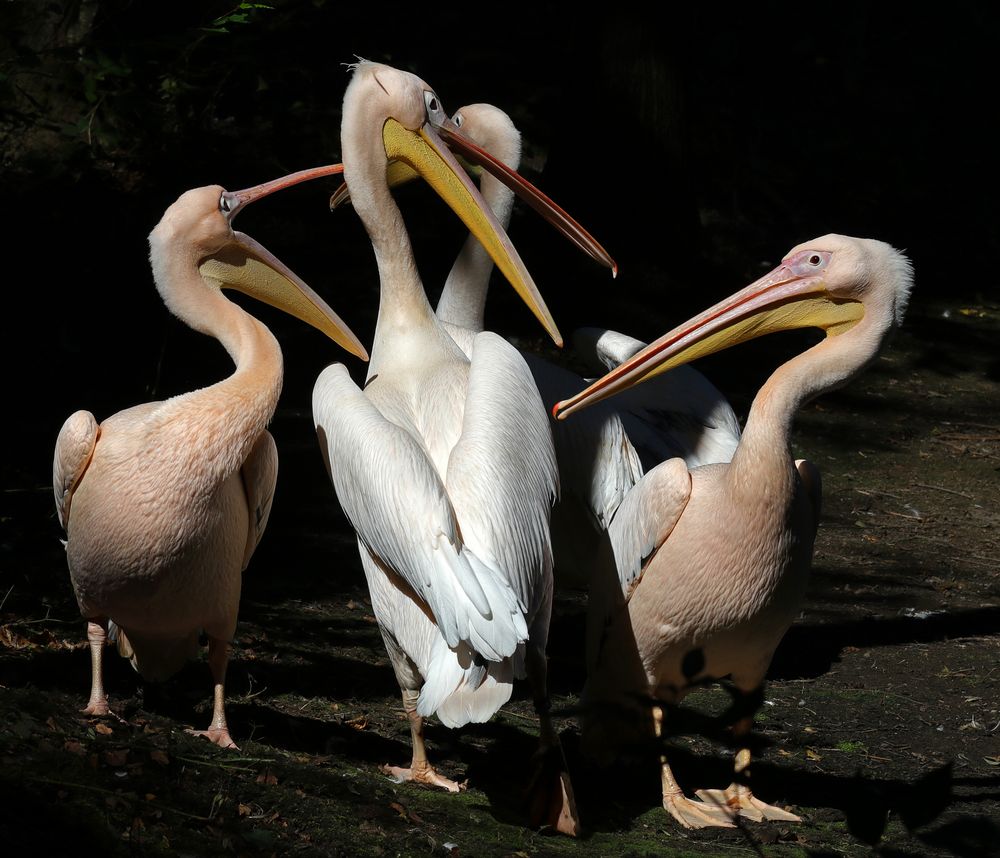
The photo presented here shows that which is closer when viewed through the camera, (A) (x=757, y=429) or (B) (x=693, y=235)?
(A) (x=757, y=429)

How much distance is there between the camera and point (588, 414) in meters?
4.48

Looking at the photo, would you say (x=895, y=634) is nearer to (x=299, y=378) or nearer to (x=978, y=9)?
(x=299, y=378)

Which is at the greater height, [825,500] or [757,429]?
[757,429]

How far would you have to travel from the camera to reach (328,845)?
111 inches

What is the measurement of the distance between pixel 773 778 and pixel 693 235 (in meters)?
5.25

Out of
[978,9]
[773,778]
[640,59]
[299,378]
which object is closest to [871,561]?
[773,778]

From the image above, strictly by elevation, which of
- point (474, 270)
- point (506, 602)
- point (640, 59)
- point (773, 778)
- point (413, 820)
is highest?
point (640, 59)

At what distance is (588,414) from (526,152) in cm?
534

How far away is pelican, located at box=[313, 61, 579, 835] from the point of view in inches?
120

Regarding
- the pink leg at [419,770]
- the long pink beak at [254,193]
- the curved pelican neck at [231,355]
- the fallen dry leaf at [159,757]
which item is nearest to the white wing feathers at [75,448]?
the curved pelican neck at [231,355]

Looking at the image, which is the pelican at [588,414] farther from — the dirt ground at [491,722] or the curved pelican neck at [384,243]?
the dirt ground at [491,722]

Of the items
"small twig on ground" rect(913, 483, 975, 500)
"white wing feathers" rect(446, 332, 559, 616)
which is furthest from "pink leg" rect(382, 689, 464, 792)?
"small twig on ground" rect(913, 483, 975, 500)

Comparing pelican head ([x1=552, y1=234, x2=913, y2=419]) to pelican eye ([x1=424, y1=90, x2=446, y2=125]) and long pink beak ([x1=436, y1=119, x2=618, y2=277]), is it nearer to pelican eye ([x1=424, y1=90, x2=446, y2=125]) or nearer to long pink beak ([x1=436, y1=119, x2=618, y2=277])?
long pink beak ([x1=436, y1=119, x2=618, y2=277])

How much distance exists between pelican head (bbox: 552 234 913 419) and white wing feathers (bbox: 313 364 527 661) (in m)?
0.60
